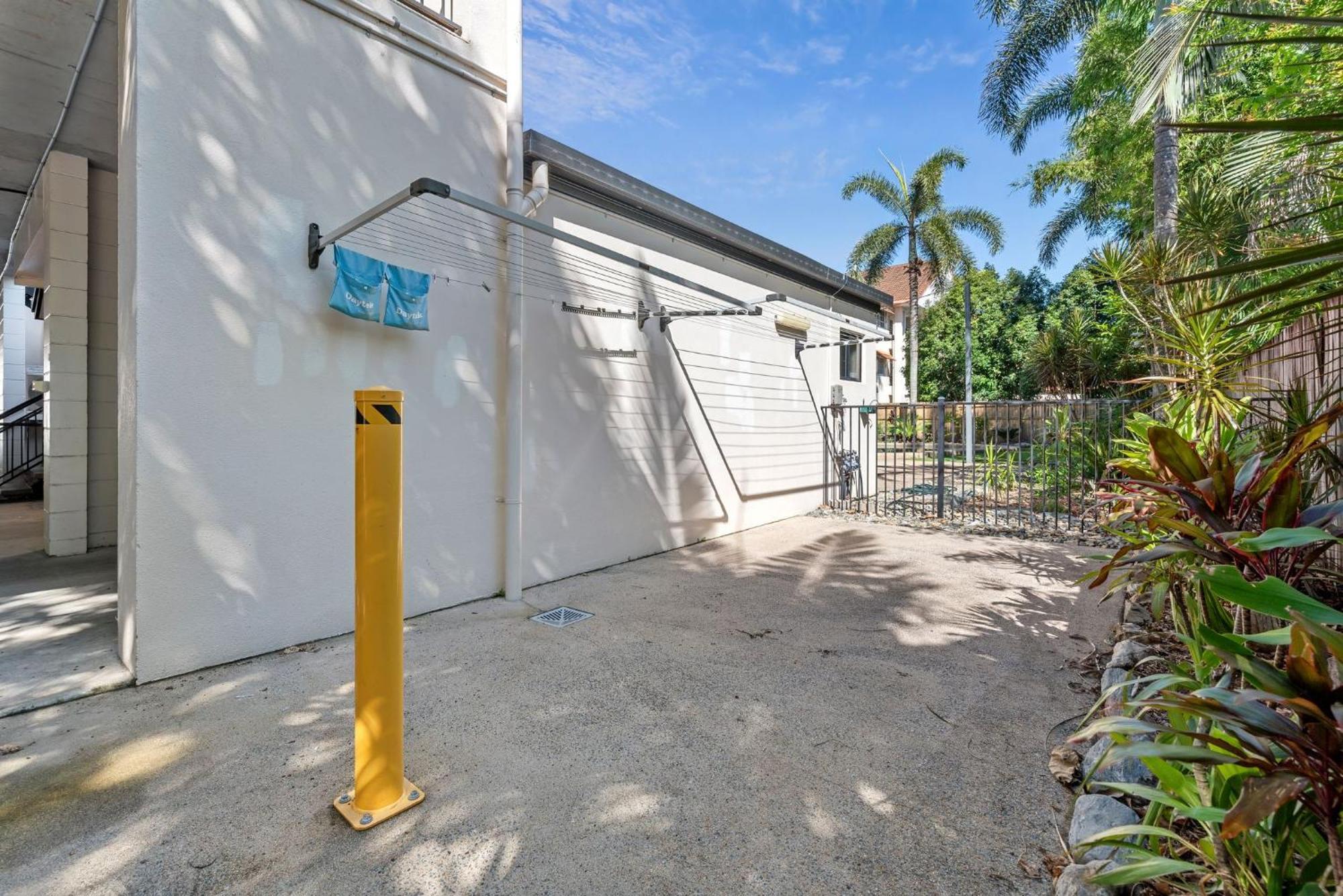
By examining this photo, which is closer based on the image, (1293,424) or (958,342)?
(1293,424)

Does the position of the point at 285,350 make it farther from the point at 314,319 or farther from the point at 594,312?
the point at 594,312

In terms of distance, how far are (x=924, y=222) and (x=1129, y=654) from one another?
16696 millimetres

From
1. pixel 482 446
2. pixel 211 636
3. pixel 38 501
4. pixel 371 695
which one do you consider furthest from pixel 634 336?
pixel 38 501

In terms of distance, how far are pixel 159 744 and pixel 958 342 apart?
2833cm

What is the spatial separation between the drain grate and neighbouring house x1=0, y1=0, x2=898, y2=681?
47cm

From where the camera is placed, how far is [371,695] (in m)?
1.92

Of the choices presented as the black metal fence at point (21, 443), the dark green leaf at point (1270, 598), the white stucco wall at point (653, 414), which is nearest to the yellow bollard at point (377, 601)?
the dark green leaf at point (1270, 598)

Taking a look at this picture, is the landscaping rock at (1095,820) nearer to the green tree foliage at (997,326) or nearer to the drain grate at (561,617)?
the drain grate at (561,617)

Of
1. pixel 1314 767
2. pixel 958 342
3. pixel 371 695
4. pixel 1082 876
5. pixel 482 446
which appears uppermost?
pixel 958 342

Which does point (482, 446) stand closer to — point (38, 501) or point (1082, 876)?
point (1082, 876)

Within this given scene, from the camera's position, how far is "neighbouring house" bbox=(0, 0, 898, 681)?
3.02m

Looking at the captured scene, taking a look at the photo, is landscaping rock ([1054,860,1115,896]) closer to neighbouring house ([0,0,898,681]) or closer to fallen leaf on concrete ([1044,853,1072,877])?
fallen leaf on concrete ([1044,853,1072,877])

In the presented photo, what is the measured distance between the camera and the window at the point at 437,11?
155 inches

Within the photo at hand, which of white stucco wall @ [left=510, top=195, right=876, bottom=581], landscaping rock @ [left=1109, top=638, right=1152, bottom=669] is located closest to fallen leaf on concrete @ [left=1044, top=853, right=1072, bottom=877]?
landscaping rock @ [left=1109, top=638, right=1152, bottom=669]
